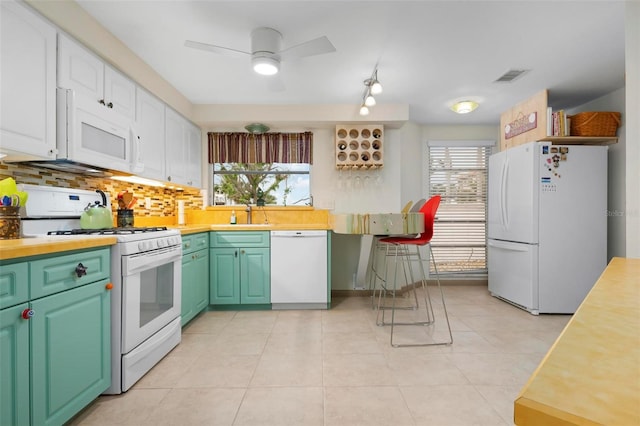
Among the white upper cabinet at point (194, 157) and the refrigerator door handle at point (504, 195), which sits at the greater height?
the white upper cabinet at point (194, 157)

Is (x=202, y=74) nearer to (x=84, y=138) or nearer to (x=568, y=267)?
(x=84, y=138)

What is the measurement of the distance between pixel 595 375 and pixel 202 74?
3.42 m

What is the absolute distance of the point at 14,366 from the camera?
4.05ft

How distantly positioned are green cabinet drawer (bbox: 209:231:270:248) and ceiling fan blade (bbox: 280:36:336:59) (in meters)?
1.88

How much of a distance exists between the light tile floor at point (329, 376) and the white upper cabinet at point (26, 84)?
1528 mm

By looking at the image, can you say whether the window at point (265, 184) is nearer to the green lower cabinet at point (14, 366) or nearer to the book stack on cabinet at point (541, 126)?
the book stack on cabinet at point (541, 126)

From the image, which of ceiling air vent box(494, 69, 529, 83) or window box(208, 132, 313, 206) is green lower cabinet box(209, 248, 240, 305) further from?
ceiling air vent box(494, 69, 529, 83)

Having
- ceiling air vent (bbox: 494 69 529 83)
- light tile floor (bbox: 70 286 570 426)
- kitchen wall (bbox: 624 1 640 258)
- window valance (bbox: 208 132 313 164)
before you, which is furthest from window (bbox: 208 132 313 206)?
kitchen wall (bbox: 624 1 640 258)

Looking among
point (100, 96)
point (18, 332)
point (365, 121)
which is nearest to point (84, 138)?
point (100, 96)

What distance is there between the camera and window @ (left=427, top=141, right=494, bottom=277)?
15.5 feet

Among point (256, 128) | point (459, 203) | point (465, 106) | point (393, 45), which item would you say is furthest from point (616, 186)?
point (256, 128)

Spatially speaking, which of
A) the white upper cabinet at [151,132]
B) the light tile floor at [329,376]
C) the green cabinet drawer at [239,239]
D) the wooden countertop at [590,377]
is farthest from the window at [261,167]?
the wooden countertop at [590,377]

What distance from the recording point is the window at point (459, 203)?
4.73m

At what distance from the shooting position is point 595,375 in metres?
0.31
